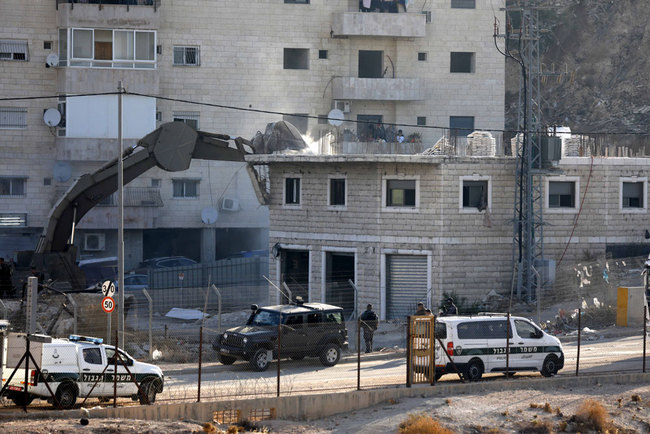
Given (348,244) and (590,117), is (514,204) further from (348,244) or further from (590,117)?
(590,117)

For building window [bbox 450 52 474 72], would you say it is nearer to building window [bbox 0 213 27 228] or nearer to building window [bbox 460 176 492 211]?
building window [bbox 460 176 492 211]

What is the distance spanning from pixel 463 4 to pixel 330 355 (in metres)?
34.3

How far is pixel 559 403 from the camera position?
74.4ft

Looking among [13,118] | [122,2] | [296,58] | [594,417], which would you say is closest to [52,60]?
[13,118]

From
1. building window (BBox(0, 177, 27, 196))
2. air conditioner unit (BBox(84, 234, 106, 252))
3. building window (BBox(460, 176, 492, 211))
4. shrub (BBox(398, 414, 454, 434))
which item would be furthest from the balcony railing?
shrub (BBox(398, 414, 454, 434))

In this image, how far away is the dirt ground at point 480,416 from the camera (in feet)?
66.2

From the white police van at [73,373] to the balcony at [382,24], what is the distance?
36542 mm

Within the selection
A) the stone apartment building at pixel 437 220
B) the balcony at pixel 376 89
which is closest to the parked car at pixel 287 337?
the stone apartment building at pixel 437 220

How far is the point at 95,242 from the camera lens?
178 ft

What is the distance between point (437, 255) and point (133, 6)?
24389 millimetres

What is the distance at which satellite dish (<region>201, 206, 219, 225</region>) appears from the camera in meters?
54.3

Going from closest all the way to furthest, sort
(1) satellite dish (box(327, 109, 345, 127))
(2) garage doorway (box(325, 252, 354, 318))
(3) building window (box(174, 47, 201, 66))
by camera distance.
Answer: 1. (2) garage doorway (box(325, 252, 354, 318))
2. (1) satellite dish (box(327, 109, 345, 127))
3. (3) building window (box(174, 47, 201, 66))

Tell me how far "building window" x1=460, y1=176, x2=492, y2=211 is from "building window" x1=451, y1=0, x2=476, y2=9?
21.3 m

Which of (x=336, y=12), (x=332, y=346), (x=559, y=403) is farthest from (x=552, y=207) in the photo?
(x=336, y=12)
